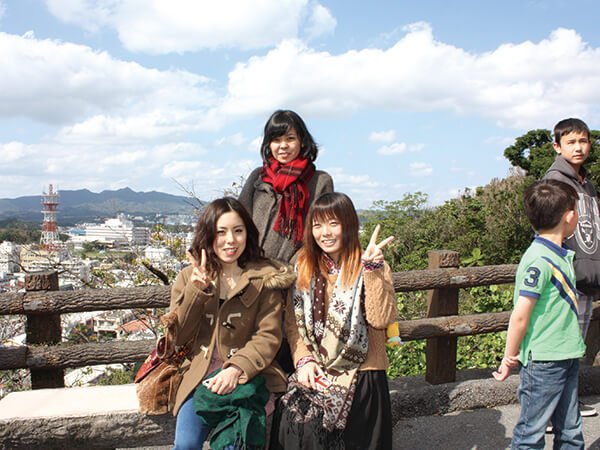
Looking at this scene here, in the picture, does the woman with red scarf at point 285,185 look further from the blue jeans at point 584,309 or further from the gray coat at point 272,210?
A: the blue jeans at point 584,309

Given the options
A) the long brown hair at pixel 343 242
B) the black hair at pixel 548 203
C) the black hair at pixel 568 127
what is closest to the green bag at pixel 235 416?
the long brown hair at pixel 343 242

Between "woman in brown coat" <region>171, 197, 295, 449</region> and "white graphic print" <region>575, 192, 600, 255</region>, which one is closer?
"woman in brown coat" <region>171, 197, 295, 449</region>

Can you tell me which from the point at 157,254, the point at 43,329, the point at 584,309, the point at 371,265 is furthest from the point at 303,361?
the point at 157,254

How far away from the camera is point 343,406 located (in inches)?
88.4

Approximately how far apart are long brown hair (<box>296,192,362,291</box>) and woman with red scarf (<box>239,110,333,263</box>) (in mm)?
379

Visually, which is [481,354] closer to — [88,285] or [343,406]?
[343,406]

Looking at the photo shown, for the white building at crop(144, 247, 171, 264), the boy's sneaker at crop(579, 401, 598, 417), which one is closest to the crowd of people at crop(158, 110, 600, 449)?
the boy's sneaker at crop(579, 401, 598, 417)

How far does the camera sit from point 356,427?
7.48 feet

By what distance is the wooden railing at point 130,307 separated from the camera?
3.02 metres

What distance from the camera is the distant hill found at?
659 centimetres

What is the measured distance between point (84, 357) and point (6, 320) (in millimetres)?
4787

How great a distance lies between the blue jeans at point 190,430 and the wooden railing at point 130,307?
1043 mm

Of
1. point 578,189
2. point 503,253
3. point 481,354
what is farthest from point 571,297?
point 503,253

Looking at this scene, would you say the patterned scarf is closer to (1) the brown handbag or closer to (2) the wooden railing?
(1) the brown handbag
